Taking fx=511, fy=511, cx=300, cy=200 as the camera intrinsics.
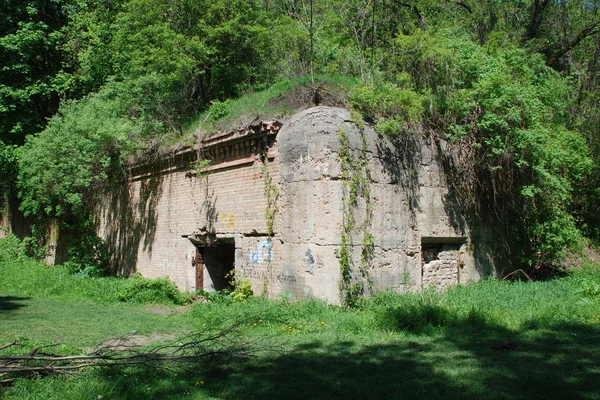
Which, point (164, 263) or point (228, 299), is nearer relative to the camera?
point (228, 299)

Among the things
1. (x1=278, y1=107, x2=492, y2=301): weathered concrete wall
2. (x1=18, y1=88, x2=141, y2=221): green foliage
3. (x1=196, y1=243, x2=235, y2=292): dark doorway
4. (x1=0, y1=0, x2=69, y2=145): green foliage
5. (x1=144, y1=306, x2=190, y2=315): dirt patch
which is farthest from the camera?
(x1=0, y1=0, x2=69, y2=145): green foliage

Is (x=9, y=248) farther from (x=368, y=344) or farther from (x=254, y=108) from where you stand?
(x=368, y=344)

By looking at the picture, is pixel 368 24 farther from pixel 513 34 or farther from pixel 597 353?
pixel 597 353

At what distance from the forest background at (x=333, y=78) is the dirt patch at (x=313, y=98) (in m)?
0.24

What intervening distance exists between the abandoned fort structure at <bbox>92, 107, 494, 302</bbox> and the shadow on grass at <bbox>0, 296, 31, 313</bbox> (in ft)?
11.4

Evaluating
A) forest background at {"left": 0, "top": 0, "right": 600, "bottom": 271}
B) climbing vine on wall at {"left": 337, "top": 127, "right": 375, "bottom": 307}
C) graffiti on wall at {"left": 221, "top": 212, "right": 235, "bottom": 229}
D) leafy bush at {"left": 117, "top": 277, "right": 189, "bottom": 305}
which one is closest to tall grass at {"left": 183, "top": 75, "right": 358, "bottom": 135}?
forest background at {"left": 0, "top": 0, "right": 600, "bottom": 271}

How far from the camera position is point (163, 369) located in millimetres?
5652

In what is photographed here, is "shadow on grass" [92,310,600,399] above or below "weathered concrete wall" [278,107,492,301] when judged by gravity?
below

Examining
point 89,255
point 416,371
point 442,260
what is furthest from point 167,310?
point 416,371

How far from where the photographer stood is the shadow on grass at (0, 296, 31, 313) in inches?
Result: 426

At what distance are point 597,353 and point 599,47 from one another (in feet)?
47.3

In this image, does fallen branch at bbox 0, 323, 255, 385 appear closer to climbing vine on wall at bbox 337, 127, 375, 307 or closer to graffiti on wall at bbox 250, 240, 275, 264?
climbing vine on wall at bbox 337, 127, 375, 307

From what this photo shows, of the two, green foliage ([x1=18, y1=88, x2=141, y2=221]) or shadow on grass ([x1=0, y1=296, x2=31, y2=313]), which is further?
green foliage ([x1=18, y1=88, x2=141, y2=221])

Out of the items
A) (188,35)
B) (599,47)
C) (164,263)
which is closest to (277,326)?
(164,263)
